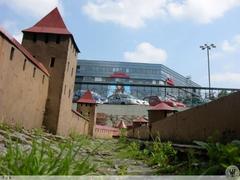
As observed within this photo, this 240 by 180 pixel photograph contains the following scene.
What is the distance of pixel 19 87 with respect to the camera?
18125 mm

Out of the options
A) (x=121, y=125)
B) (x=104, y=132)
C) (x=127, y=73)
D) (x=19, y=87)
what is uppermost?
(x=127, y=73)

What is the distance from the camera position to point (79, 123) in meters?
36.5

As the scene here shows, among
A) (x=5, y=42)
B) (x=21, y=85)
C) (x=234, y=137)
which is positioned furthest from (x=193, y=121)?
(x=21, y=85)

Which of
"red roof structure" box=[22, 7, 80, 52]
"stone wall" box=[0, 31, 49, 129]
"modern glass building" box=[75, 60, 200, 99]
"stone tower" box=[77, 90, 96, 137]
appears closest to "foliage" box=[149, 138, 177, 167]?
"stone wall" box=[0, 31, 49, 129]

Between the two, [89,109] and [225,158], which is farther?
[89,109]

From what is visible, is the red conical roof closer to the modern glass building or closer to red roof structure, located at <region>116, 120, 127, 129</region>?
red roof structure, located at <region>116, 120, 127, 129</region>

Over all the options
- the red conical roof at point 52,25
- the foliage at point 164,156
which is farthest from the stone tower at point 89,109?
the foliage at point 164,156

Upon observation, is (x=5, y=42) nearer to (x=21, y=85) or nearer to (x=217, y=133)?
(x=21, y=85)

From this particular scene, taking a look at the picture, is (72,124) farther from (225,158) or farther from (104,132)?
(225,158)

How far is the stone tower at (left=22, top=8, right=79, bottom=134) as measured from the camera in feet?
Result: 84.1

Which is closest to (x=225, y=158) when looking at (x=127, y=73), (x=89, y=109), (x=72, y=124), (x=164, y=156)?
(x=164, y=156)

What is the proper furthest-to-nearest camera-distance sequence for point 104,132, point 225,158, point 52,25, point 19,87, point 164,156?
point 104,132 → point 52,25 → point 19,87 → point 164,156 → point 225,158

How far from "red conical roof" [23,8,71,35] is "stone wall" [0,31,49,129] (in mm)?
5175

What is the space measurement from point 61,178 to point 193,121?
20.0ft
